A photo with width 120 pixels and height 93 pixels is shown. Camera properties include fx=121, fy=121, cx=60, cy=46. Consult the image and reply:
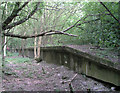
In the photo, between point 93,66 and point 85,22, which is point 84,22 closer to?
point 85,22

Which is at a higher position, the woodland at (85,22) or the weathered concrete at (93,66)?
the woodland at (85,22)

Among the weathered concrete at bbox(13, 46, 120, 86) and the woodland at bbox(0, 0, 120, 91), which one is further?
the woodland at bbox(0, 0, 120, 91)

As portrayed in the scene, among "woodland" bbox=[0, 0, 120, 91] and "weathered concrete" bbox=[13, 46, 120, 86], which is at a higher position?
"woodland" bbox=[0, 0, 120, 91]

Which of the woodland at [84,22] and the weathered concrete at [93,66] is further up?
the woodland at [84,22]

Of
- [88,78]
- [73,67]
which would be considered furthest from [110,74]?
[73,67]

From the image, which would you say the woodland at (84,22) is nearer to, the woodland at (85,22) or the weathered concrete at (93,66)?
the woodland at (85,22)

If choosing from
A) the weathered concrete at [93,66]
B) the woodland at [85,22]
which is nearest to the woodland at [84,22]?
the woodland at [85,22]

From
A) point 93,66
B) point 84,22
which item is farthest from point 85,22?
point 93,66

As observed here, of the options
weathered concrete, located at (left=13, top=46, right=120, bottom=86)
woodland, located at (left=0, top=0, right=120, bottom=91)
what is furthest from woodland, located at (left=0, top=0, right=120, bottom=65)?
weathered concrete, located at (left=13, top=46, right=120, bottom=86)

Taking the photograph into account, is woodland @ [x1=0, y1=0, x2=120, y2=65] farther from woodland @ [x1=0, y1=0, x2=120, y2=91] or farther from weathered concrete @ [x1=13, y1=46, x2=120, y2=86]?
weathered concrete @ [x1=13, y1=46, x2=120, y2=86]

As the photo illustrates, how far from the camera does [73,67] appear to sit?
219 inches

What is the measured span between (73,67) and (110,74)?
217cm

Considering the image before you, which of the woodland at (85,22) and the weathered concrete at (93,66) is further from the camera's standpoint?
the woodland at (85,22)

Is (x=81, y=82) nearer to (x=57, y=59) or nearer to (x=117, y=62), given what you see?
(x=117, y=62)
